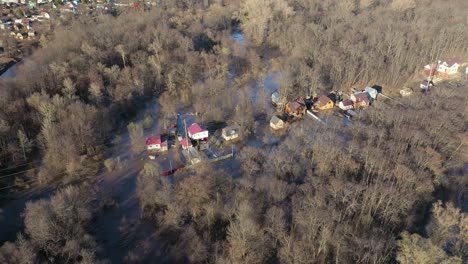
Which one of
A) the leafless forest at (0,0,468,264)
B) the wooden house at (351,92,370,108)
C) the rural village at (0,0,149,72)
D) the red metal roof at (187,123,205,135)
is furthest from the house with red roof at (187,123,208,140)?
the rural village at (0,0,149,72)

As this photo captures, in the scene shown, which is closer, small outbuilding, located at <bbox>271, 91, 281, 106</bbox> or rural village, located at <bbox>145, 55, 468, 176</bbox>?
rural village, located at <bbox>145, 55, 468, 176</bbox>

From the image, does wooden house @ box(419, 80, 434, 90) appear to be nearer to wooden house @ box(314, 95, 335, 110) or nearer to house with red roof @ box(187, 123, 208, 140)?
wooden house @ box(314, 95, 335, 110)

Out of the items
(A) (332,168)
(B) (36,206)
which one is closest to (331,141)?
(A) (332,168)

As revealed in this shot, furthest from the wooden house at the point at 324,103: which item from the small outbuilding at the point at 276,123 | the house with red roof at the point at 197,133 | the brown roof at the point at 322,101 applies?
the house with red roof at the point at 197,133

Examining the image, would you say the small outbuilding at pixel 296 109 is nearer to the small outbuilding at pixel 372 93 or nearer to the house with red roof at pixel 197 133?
the small outbuilding at pixel 372 93

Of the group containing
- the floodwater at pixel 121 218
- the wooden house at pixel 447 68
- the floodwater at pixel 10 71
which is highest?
the wooden house at pixel 447 68

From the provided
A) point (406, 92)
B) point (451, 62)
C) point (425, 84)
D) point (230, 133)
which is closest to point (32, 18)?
point (230, 133)
